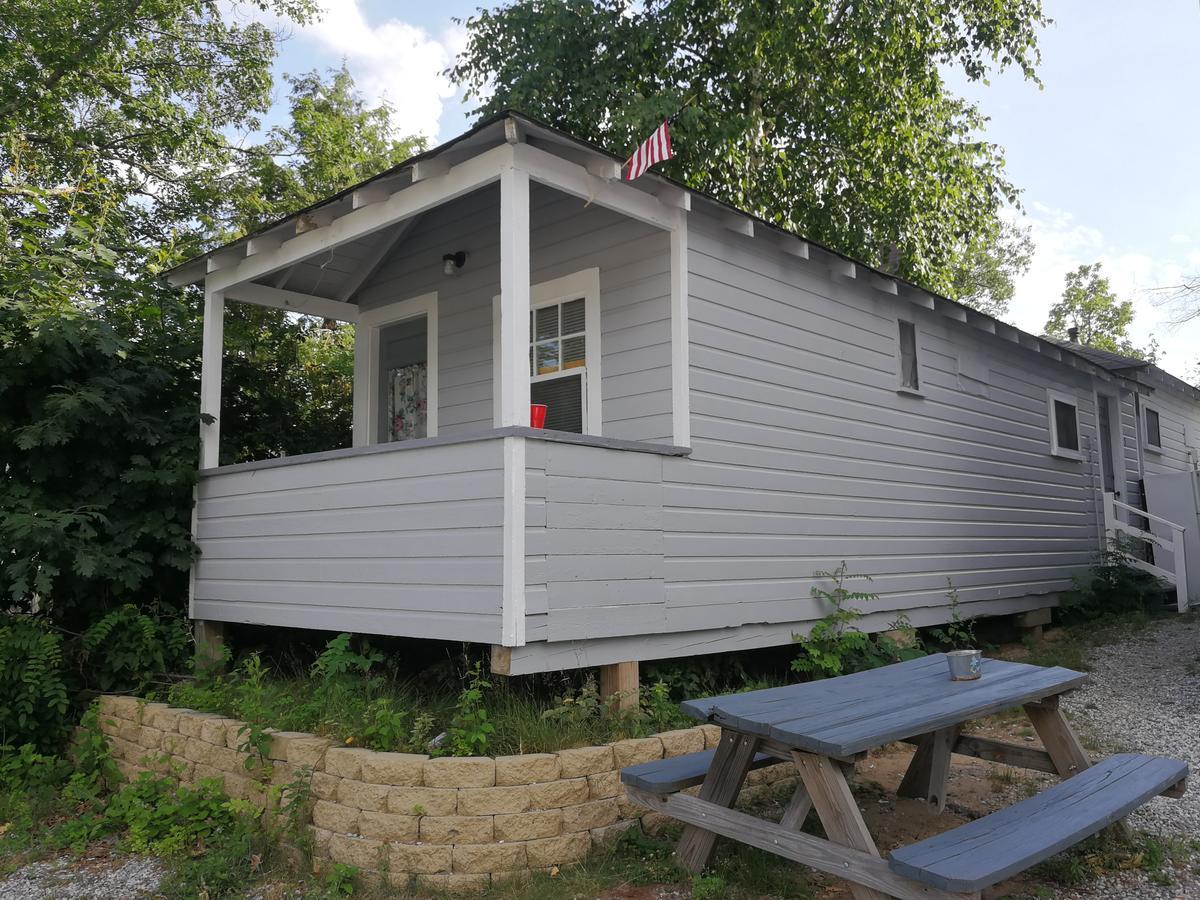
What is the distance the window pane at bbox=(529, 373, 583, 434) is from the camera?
6.67 metres

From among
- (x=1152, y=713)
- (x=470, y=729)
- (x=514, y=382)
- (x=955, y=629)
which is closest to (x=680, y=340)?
(x=514, y=382)

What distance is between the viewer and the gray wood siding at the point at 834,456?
20.1 ft

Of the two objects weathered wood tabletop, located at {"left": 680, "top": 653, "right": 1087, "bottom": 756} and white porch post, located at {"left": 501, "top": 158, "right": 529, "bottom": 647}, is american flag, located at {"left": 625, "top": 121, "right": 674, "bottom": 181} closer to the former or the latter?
white porch post, located at {"left": 501, "top": 158, "right": 529, "bottom": 647}

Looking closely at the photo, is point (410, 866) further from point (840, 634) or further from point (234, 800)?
point (840, 634)

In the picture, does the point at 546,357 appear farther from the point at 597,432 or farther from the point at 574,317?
the point at 597,432

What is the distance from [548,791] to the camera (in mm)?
4457

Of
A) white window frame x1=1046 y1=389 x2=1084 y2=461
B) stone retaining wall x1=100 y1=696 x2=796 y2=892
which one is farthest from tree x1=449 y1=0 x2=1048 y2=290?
stone retaining wall x1=100 y1=696 x2=796 y2=892

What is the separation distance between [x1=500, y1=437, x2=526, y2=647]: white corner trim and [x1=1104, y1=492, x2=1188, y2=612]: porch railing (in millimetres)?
9162

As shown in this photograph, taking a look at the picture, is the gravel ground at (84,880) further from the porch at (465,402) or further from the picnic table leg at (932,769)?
the picnic table leg at (932,769)

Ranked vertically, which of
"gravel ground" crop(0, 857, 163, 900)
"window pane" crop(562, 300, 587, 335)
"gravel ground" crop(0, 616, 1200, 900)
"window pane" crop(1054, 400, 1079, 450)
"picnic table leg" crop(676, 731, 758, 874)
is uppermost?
"window pane" crop(562, 300, 587, 335)

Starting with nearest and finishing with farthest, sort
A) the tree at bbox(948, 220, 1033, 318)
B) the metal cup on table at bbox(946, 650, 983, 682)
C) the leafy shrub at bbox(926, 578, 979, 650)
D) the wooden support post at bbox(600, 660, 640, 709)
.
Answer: the metal cup on table at bbox(946, 650, 983, 682) < the wooden support post at bbox(600, 660, 640, 709) < the leafy shrub at bbox(926, 578, 979, 650) < the tree at bbox(948, 220, 1033, 318)

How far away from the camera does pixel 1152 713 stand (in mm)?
7098

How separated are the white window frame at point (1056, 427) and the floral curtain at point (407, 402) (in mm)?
7308

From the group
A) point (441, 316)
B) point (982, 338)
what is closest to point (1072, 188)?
point (982, 338)
